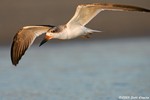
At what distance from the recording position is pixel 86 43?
1650 cm

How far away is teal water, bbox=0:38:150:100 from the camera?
1157 cm

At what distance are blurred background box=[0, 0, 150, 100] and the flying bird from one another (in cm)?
117

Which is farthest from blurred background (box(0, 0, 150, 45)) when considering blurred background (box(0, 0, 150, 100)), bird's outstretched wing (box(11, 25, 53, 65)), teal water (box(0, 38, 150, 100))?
bird's outstretched wing (box(11, 25, 53, 65))

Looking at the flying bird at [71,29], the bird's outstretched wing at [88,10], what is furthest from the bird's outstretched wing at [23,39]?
the bird's outstretched wing at [88,10]

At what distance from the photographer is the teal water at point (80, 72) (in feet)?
38.0

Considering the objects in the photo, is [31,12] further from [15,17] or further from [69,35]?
[69,35]

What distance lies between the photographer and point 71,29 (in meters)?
9.64

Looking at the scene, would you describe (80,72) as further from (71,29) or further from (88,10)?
(88,10)

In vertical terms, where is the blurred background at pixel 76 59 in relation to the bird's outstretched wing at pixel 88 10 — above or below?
below

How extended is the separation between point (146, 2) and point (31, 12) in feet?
9.44

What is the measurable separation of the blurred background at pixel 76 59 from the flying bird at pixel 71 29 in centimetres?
117

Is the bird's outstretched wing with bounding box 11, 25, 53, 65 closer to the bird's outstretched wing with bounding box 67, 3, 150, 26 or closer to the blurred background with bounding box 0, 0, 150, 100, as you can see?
the bird's outstretched wing with bounding box 67, 3, 150, 26

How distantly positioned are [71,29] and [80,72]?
13.1 ft

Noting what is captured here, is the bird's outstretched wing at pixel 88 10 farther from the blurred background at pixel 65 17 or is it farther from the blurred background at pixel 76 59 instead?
the blurred background at pixel 65 17
